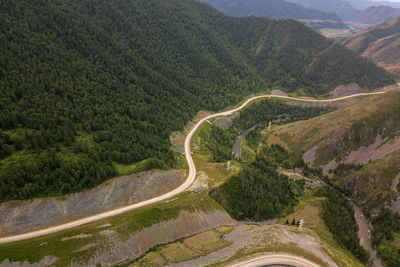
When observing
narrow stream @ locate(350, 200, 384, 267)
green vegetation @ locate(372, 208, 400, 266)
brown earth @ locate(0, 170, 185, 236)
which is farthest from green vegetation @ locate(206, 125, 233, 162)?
green vegetation @ locate(372, 208, 400, 266)

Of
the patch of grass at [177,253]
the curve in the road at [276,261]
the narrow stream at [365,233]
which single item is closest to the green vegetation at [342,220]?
the narrow stream at [365,233]

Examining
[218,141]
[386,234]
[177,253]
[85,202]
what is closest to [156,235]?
[177,253]

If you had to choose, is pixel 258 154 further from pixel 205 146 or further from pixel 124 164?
pixel 124 164

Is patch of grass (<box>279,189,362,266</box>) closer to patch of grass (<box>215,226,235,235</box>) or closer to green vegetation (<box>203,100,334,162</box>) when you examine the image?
patch of grass (<box>215,226,235,235</box>)

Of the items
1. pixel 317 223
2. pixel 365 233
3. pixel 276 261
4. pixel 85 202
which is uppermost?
pixel 276 261

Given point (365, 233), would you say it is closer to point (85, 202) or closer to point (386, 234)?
point (386, 234)

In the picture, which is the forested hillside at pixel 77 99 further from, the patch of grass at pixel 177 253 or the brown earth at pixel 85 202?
the patch of grass at pixel 177 253
